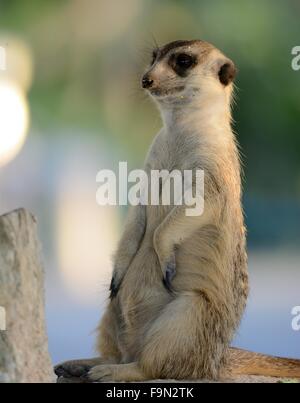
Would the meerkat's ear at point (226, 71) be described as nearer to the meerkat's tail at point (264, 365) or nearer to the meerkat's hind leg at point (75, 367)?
the meerkat's tail at point (264, 365)

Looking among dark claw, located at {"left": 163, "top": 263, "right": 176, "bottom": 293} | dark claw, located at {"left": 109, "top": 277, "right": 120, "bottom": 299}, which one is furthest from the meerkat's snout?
dark claw, located at {"left": 109, "top": 277, "right": 120, "bottom": 299}

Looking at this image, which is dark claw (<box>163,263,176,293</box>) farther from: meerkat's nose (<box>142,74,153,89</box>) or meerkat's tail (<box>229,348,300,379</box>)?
meerkat's nose (<box>142,74,153,89</box>)

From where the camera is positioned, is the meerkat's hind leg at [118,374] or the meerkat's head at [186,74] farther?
the meerkat's head at [186,74]

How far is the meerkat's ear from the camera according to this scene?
184 inches

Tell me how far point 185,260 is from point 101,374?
2.30 ft

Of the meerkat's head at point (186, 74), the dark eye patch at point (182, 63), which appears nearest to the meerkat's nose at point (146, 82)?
the meerkat's head at point (186, 74)

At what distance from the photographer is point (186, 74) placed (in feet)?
15.0

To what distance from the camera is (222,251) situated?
4.42 metres

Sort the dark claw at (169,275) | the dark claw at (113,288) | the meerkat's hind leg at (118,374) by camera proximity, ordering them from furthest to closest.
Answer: the dark claw at (113,288)
the dark claw at (169,275)
the meerkat's hind leg at (118,374)

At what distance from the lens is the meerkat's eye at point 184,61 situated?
457cm

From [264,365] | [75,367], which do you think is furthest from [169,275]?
[264,365]

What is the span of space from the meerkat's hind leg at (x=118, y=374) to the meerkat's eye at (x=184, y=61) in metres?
1.54
